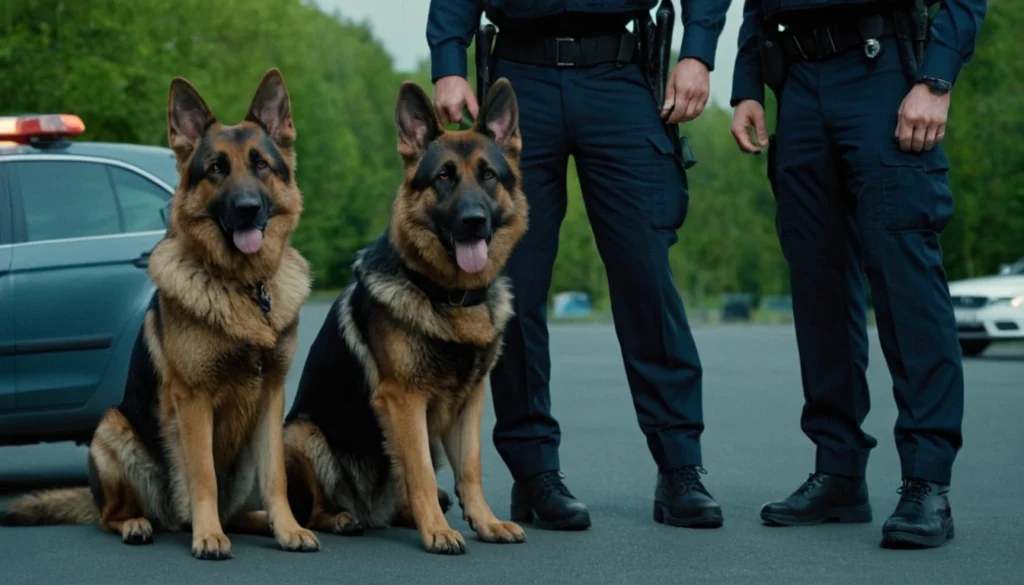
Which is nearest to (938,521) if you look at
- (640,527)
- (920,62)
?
(640,527)

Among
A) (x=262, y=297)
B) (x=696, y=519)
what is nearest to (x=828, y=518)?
(x=696, y=519)

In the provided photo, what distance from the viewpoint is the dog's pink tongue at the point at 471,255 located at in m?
5.54

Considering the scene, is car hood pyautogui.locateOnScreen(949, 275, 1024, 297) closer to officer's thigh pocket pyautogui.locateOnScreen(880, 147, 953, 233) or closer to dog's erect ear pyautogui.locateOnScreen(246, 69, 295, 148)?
officer's thigh pocket pyautogui.locateOnScreen(880, 147, 953, 233)

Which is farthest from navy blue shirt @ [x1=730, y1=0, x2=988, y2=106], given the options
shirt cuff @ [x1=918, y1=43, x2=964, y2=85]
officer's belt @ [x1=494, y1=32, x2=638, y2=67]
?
officer's belt @ [x1=494, y1=32, x2=638, y2=67]

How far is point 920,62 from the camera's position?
5582 mm

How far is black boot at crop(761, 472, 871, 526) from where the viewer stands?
19.6 ft

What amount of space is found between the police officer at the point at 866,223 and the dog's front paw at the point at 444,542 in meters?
1.33

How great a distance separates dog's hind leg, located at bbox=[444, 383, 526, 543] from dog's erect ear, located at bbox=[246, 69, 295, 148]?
1195 millimetres

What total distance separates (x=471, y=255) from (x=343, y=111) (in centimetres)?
6920

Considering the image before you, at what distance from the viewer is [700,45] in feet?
19.5

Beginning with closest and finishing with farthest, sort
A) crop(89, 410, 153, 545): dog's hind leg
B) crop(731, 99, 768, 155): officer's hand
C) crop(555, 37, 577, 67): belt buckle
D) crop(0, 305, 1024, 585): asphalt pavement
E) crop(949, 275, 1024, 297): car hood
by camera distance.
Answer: crop(0, 305, 1024, 585): asphalt pavement, crop(89, 410, 153, 545): dog's hind leg, crop(555, 37, 577, 67): belt buckle, crop(731, 99, 768, 155): officer's hand, crop(949, 275, 1024, 297): car hood

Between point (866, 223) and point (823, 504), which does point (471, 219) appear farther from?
point (823, 504)

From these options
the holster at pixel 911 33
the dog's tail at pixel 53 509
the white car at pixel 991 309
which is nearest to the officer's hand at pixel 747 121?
the holster at pixel 911 33

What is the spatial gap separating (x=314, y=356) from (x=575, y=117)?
1381 millimetres
